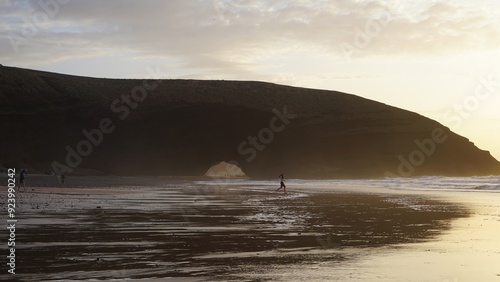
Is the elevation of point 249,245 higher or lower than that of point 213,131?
lower

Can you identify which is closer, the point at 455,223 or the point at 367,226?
the point at 367,226

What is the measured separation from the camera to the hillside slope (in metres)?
90.2

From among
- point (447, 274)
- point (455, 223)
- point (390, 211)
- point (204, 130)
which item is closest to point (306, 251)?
point (447, 274)

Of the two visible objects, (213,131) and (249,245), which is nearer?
(249,245)

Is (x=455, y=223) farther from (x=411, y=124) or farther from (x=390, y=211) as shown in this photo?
(x=411, y=124)

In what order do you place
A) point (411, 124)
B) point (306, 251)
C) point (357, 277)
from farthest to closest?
point (411, 124), point (306, 251), point (357, 277)

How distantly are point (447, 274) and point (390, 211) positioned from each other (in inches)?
493

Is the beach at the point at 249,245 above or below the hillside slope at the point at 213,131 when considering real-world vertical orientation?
below

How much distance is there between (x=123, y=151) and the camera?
91.2 metres

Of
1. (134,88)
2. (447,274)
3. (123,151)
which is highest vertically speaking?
(134,88)

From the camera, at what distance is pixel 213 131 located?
3937 inches

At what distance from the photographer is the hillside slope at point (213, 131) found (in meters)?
90.2

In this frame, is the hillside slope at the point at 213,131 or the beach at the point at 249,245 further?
the hillside slope at the point at 213,131

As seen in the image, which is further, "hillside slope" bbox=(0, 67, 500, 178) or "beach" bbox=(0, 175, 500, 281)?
"hillside slope" bbox=(0, 67, 500, 178)
